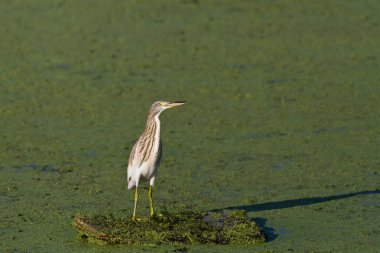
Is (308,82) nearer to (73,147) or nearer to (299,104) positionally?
(299,104)

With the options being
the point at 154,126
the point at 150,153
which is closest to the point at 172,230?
the point at 150,153

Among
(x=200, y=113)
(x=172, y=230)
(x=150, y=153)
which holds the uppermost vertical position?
(x=200, y=113)

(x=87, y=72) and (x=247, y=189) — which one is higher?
(x=87, y=72)

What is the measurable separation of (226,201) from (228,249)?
2.50 ft

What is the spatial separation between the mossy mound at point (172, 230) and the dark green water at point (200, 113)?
0.24 ft

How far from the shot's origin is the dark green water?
5.09 m

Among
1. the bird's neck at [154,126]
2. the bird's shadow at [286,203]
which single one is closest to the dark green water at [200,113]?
the bird's shadow at [286,203]

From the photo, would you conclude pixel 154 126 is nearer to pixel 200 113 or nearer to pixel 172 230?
pixel 172 230

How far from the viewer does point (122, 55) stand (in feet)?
26.0

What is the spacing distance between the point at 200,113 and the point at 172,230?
2.20m

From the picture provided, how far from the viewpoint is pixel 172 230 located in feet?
15.2

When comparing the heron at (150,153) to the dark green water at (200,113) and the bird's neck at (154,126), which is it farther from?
the dark green water at (200,113)

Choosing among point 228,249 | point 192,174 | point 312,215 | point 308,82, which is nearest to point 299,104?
point 308,82

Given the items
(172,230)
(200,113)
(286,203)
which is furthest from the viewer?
(200,113)
